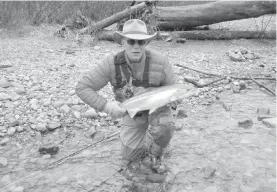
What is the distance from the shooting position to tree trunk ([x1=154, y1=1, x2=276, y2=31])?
8.20 metres

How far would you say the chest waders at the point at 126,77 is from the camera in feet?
10.3

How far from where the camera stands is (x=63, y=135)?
13.6 ft

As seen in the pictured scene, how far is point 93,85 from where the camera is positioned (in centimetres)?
312

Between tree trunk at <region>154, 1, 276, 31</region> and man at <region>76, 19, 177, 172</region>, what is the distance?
204 inches

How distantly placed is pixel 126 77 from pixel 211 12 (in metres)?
5.76

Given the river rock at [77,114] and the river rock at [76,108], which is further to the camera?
the river rock at [76,108]

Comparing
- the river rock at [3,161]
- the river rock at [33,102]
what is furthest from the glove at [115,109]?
the river rock at [33,102]

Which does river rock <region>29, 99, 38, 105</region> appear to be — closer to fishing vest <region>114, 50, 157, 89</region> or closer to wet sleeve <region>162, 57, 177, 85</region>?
fishing vest <region>114, 50, 157, 89</region>

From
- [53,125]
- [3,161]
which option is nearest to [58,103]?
[53,125]

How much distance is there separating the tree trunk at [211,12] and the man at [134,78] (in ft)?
17.0

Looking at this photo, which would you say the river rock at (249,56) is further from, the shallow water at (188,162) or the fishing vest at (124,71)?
the fishing vest at (124,71)

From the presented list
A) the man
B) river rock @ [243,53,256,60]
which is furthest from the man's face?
river rock @ [243,53,256,60]

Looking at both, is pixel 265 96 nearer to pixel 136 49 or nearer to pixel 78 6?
pixel 136 49

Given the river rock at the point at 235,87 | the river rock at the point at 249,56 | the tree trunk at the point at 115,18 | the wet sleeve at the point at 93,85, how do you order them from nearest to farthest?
the wet sleeve at the point at 93,85 → the river rock at the point at 235,87 → the river rock at the point at 249,56 → the tree trunk at the point at 115,18
